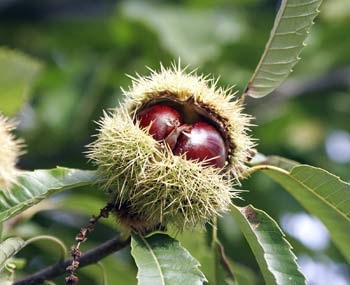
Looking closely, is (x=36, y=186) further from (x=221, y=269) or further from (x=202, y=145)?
(x=221, y=269)

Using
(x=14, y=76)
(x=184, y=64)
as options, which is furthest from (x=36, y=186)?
(x=184, y=64)

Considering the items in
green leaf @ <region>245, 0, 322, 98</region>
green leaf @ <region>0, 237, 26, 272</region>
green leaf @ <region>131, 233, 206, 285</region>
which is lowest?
green leaf @ <region>0, 237, 26, 272</region>

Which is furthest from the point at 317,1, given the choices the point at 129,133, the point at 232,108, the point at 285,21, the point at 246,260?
the point at 246,260

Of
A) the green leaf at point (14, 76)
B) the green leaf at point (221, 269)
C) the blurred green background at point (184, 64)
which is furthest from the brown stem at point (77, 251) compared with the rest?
the blurred green background at point (184, 64)

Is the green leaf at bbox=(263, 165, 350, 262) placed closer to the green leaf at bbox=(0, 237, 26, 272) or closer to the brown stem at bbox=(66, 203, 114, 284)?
the brown stem at bbox=(66, 203, 114, 284)

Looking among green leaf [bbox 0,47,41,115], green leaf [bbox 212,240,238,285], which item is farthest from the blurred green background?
green leaf [bbox 212,240,238,285]

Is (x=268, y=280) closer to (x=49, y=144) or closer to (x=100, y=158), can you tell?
(x=100, y=158)

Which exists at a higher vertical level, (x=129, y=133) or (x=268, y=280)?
(x=129, y=133)
